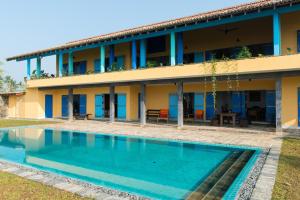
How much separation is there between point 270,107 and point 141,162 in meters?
11.6

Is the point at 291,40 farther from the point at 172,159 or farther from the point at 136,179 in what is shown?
the point at 136,179

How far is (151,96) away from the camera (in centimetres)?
2261

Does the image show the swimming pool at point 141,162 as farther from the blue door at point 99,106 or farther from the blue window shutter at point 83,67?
the blue window shutter at point 83,67

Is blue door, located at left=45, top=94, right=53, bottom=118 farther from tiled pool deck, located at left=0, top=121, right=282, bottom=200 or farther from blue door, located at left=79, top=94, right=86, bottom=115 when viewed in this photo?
tiled pool deck, located at left=0, top=121, right=282, bottom=200

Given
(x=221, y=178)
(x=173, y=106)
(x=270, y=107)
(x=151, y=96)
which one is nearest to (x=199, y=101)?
(x=173, y=106)

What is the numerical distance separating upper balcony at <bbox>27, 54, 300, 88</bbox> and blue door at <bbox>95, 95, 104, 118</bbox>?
3163 mm

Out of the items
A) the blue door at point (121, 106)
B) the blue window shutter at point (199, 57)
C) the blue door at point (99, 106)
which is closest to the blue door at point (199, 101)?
the blue window shutter at point (199, 57)

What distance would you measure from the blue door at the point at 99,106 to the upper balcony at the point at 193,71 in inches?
125

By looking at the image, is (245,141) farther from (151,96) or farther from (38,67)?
(38,67)

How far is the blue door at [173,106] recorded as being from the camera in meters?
21.0

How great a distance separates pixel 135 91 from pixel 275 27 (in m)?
12.8

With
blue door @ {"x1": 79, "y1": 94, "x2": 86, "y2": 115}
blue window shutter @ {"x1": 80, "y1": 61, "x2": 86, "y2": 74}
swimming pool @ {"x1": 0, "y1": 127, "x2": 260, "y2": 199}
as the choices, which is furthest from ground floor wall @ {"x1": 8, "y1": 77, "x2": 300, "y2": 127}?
swimming pool @ {"x1": 0, "y1": 127, "x2": 260, "y2": 199}

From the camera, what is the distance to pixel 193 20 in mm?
14406

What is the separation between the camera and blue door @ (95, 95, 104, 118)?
79.0 ft
